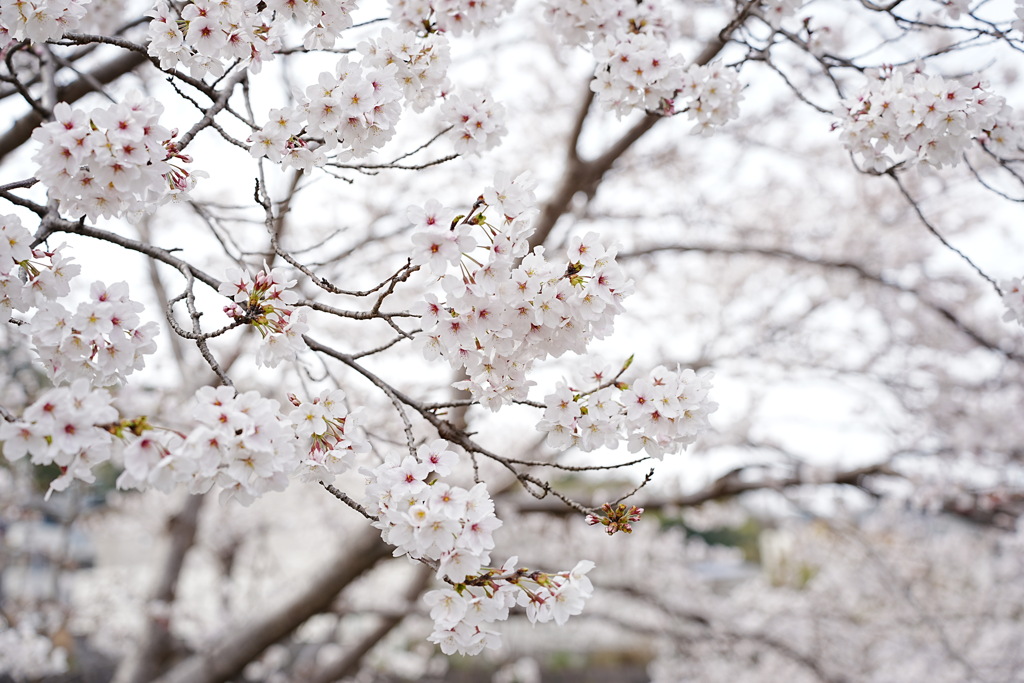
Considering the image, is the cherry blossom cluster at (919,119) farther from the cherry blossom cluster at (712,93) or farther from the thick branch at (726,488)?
the thick branch at (726,488)

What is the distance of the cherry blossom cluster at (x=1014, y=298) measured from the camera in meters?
2.00

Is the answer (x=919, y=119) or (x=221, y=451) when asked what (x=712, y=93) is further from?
(x=221, y=451)

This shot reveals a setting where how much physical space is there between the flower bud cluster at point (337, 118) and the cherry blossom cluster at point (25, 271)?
0.45 meters

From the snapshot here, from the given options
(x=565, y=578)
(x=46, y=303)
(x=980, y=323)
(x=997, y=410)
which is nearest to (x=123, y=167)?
(x=46, y=303)

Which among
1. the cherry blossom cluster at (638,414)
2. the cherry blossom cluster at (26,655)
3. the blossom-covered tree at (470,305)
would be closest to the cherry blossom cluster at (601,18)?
the blossom-covered tree at (470,305)

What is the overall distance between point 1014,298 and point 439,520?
1790mm

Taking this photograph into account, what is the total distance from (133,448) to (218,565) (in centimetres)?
1034

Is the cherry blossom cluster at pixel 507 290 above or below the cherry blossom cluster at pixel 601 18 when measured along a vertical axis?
below

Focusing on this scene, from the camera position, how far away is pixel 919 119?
5.91ft

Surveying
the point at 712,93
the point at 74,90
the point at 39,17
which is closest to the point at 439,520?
the point at 39,17

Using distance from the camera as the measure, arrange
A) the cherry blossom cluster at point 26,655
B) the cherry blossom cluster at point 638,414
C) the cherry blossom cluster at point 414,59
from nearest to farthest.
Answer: the cherry blossom cluster at point 638,414 < the cherry blossom cluster at point 414,59 < the cherry blossom cluster at point 26,655

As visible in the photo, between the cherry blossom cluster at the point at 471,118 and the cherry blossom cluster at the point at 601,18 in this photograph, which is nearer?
the cherry blossom cluster at the point at 471,118

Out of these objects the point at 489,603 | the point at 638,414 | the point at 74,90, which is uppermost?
the point at 74,90

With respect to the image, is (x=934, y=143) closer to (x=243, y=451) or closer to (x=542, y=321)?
(x=542, y=321)
